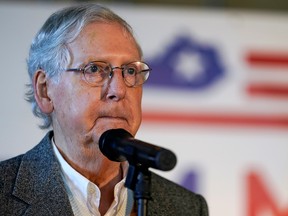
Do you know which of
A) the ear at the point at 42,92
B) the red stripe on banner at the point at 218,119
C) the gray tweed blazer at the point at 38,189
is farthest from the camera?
the red stripe on banner at the point at 218,119

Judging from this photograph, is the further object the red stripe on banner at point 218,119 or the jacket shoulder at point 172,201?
the red stripe on banner at point 218,119

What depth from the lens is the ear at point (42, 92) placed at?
4.79ft

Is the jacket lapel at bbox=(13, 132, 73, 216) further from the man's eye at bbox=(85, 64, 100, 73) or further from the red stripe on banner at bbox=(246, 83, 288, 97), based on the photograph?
the red stripe on banner at bbox=(246, 83, 288, 97)

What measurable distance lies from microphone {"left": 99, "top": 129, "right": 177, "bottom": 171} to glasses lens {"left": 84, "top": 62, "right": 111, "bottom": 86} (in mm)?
205

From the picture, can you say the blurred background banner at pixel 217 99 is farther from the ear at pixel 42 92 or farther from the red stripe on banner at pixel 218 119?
the ear at pixel 42 92

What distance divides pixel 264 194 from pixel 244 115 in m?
0.35

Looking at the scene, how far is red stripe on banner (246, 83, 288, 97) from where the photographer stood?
2.43 metres

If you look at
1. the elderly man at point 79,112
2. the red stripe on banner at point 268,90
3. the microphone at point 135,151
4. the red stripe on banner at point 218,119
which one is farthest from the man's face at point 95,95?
the red stripe on banner at point 268,90

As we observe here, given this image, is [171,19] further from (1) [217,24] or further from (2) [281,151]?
(2) [281,151]

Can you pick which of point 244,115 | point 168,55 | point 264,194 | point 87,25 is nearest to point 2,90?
point 168,55

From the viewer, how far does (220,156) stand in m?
2.34

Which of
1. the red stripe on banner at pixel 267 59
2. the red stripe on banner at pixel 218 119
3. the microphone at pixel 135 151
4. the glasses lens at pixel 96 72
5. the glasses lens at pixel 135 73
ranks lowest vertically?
the microphone at pixel 135 151

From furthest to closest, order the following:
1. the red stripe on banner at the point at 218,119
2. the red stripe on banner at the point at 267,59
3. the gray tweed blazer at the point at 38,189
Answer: the red stripe on banner at the point at 267,59 < the red stripe on banner at the point at 218,119 < the gray tweed blazer at the point at 38,189

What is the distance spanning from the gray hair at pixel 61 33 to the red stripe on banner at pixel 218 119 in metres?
0.87
